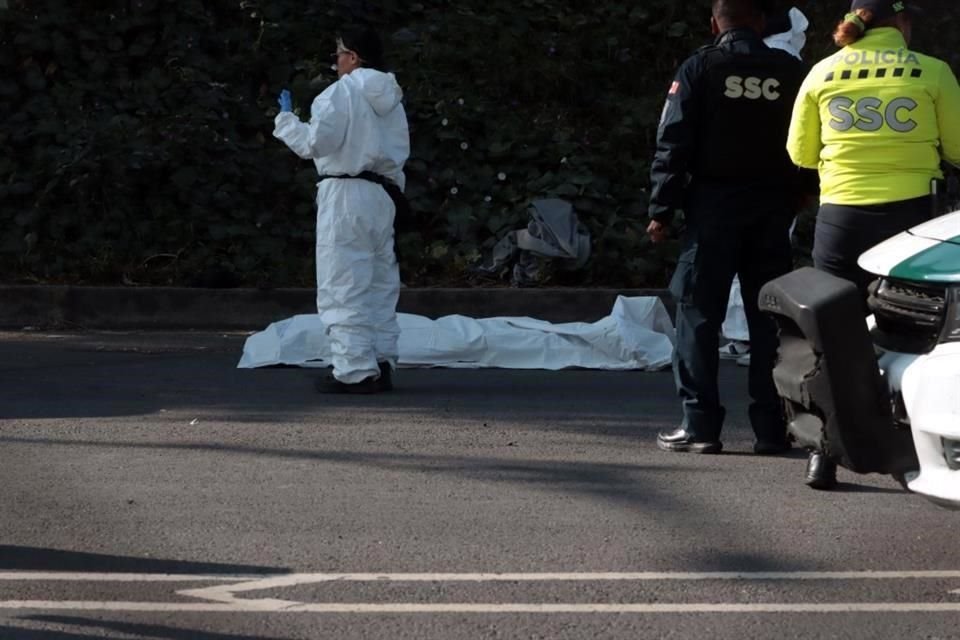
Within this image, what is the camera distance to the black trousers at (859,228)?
653 centimetres

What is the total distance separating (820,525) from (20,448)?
11.9ft

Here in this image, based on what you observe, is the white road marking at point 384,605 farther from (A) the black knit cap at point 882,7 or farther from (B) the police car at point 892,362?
(A) the black knit cap at point 882,7

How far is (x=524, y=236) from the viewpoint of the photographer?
1298cm

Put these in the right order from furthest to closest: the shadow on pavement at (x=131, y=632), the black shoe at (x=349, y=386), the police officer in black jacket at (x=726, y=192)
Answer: the black shoe at (x=349, y=386), the police officer in black jacket at (x=726, y=192), the shadow on pavement at (x=131, y=632)

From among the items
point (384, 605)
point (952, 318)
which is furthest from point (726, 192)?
point (384, 605)

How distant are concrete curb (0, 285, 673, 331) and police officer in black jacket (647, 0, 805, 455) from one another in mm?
4942

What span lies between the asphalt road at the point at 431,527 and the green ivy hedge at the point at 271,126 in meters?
4.28

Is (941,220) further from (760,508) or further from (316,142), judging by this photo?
(316,142)

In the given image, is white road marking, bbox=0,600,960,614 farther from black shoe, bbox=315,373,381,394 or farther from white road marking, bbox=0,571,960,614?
black shoe, bbox=315,373,381,394

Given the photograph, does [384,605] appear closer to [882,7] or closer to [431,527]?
[431,527]

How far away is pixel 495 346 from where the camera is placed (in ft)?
35.1

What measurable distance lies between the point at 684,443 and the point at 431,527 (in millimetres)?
1854

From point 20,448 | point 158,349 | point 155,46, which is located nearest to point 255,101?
point 155,46

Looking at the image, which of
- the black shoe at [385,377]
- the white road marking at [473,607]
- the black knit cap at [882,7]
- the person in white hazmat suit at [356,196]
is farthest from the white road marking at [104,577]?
the black shoe at [385,377]
